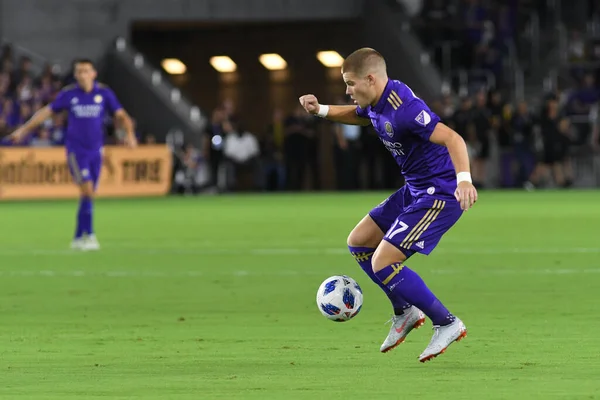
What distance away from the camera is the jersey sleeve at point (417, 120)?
825 cm

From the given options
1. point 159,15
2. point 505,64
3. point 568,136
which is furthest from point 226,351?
point 159,15

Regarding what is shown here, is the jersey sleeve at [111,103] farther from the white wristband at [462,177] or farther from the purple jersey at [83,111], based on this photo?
the white wristband at [462,177]

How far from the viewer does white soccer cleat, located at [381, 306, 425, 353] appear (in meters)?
8.69

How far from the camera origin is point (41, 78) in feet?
123

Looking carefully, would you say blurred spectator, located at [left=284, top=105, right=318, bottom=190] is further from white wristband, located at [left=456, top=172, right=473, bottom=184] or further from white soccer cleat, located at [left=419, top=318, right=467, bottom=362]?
white wristband, located at [left=456, top=172, right=473, bottom=184]

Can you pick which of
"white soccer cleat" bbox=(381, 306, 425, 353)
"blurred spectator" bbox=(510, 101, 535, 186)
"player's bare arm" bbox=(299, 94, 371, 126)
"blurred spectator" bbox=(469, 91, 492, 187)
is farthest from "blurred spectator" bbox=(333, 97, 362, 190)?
Result: "white soccer cleat" bbox=(381, 306, 425, 353)

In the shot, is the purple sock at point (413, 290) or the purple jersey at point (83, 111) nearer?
the purple sock at point (413, 290)

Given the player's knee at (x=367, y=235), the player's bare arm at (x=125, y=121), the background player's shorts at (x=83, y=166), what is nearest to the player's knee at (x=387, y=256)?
the player's knee at (x=367, y=235)

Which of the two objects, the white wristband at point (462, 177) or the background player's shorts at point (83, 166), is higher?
the white wristband at point (462, 177)

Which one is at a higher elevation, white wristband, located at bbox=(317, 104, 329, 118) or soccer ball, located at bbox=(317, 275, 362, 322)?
white wristband, located at bbox=(317, 104, 329, 118)

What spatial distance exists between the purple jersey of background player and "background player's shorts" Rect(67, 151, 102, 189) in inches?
370

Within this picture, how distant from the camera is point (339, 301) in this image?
9.20 m

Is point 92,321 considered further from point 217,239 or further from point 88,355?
point 217,239

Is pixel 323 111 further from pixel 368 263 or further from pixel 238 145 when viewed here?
pixel 238 145
